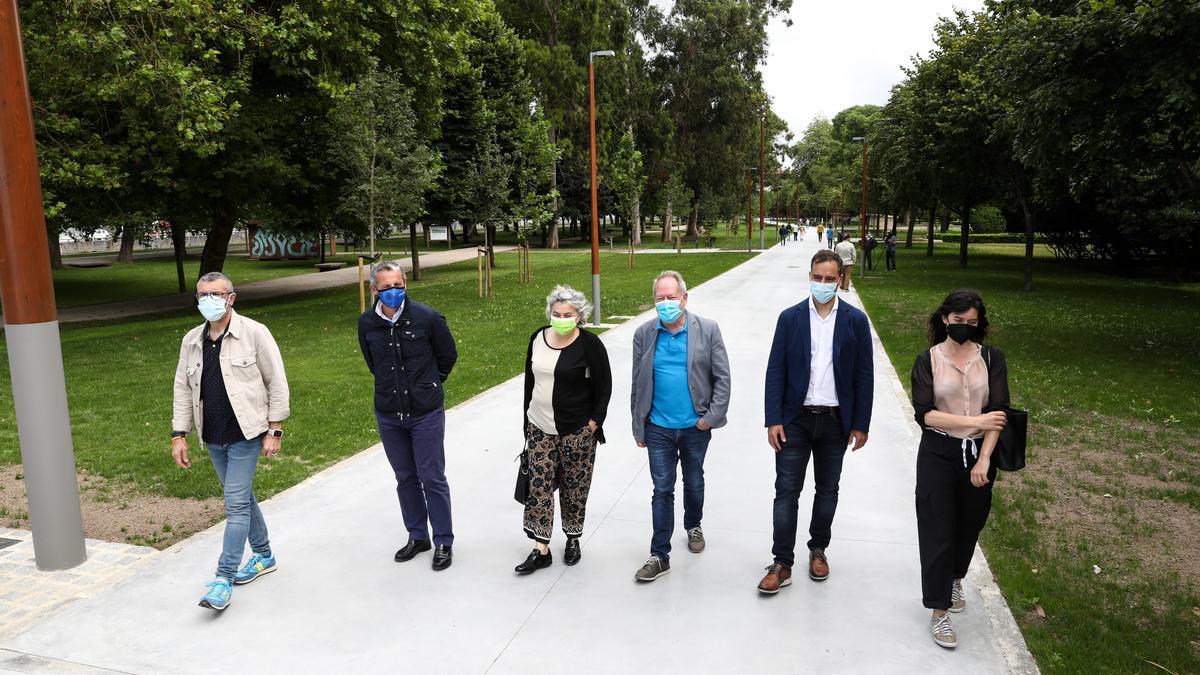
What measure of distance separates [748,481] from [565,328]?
2.74 metres

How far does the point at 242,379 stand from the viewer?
184 inches

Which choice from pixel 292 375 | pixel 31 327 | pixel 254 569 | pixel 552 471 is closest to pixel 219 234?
pixel 292 375

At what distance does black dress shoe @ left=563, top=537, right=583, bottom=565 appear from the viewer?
5242 millimetres

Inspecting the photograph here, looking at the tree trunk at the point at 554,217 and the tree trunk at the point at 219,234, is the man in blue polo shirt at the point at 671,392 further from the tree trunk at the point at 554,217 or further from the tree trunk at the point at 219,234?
the tree trunk at the point at 554,217

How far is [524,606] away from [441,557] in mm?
787

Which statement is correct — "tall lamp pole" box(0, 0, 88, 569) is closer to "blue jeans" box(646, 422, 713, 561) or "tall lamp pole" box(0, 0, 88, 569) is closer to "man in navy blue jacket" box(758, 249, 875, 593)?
"blue jeans" box(646, 422, 713, 561)

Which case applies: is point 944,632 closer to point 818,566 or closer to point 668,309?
point 818,566

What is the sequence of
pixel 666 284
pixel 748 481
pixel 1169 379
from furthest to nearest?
pixel 1169 379 < pixel 748 481 < pixel 666 284

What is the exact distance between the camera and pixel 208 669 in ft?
13.4

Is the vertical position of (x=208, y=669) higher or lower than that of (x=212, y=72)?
lower

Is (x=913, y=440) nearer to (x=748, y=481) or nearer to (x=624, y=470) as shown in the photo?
(x=748, y=481)

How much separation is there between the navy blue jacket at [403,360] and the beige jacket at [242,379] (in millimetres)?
563

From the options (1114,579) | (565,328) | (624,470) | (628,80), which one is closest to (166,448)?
(624,470)

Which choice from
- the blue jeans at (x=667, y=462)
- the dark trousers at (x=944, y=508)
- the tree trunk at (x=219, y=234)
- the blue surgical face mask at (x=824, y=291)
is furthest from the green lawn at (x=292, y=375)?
the dark trousers at (x=944, y=508)
